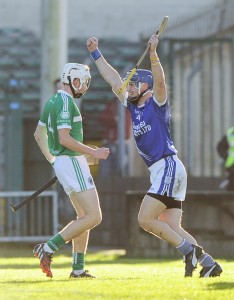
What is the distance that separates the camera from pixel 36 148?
2256cm

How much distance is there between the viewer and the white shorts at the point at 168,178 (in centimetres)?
1177

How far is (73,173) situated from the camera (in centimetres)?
1168

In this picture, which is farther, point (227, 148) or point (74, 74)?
point (227, 148)

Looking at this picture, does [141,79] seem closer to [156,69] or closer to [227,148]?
[156,69]

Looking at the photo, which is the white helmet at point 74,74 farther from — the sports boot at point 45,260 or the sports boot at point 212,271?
the sports boot at point 212,271

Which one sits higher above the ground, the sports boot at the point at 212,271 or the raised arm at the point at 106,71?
the raised arm at the point at 106,71

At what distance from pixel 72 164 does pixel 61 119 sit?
0.39 metres

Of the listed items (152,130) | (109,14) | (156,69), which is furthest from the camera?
(109,14)

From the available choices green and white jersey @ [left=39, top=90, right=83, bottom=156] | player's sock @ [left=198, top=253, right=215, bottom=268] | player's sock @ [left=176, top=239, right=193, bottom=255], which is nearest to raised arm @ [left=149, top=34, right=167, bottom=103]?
green and white jersey @ [left=39, top=90, right=83, bottom=156]

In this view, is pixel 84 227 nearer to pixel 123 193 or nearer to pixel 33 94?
pixel 123 193

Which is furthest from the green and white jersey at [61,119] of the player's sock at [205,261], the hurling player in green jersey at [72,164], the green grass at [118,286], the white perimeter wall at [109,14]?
the white perimeter wall at [109,14]

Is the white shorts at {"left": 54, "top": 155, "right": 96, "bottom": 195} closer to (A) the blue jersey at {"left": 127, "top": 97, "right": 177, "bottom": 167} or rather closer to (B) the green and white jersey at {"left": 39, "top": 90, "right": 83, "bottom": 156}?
(B) the green and white jersey at {"left": 39, "top": 90, "right": 83, "bottom": 156}

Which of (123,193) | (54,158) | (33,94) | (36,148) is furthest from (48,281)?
(33,94)

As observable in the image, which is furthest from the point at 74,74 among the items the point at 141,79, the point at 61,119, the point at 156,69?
the point at 156,69
